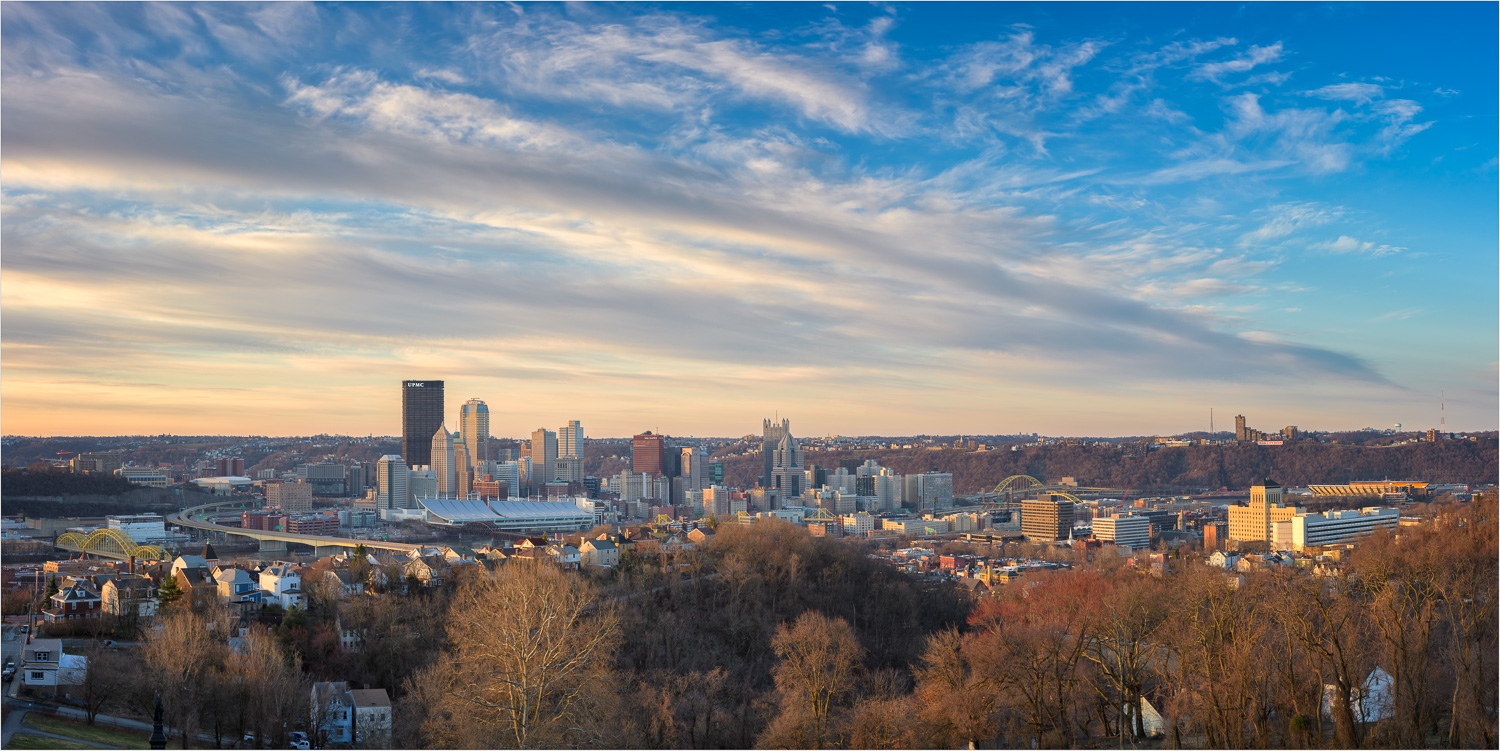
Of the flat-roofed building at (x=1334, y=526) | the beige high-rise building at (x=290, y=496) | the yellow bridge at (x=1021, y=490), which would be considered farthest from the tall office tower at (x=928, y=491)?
the beige high-rise building at (x=290, y=496)

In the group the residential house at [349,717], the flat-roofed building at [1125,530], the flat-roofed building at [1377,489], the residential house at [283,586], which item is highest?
the residential house at [283,586]

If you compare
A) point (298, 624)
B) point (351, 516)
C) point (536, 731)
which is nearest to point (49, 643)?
point (298, 624)

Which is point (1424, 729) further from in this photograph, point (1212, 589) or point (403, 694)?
point (403, 694)

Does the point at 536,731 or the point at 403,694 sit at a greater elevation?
the point at 536,731

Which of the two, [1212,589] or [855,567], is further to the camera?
[855,567]

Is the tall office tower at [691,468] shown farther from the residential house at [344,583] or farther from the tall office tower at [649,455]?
the residential house at [344,583]

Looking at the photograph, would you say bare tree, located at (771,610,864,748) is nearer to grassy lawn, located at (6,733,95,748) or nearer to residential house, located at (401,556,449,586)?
grassy lawn, located at (6,733,95,748)
